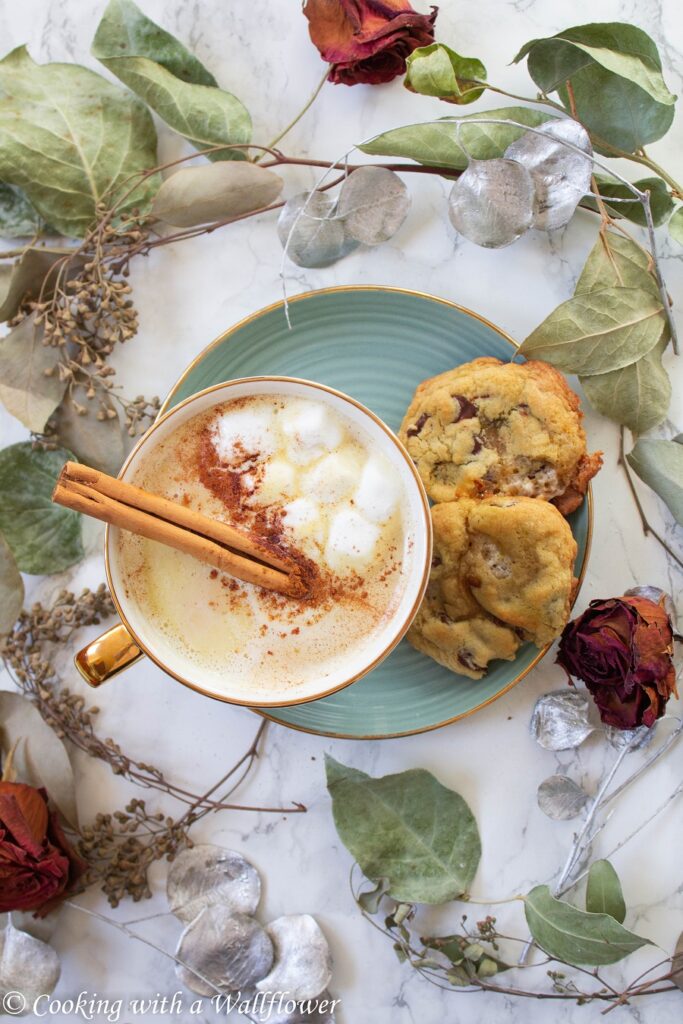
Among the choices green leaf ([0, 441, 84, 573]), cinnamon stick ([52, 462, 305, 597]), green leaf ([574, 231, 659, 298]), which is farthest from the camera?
green leaf ([0, 441, 84, 573])

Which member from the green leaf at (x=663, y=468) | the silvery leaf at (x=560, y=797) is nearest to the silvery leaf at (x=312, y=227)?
the green leaf at (x=663, y=468)

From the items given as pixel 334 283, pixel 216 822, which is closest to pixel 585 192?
pixel 334 283

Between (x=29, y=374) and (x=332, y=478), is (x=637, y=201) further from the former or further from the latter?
(x=29, y=374)

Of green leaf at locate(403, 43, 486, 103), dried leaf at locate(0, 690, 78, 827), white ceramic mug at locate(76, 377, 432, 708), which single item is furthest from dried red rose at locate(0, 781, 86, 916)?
green leaf at locate(403, 43, 486, 103)

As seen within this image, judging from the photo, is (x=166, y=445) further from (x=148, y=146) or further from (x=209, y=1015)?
(x=209, y=1015)

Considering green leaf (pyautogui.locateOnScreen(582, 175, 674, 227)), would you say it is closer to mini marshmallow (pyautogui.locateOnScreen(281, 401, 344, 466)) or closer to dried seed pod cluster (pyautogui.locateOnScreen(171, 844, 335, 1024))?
mini marshmallow (pyautogui.locateOnScreen(281, 401, 344, 466))

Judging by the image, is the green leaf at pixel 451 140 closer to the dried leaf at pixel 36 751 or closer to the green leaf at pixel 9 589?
the green leaf at pixel 9 589
